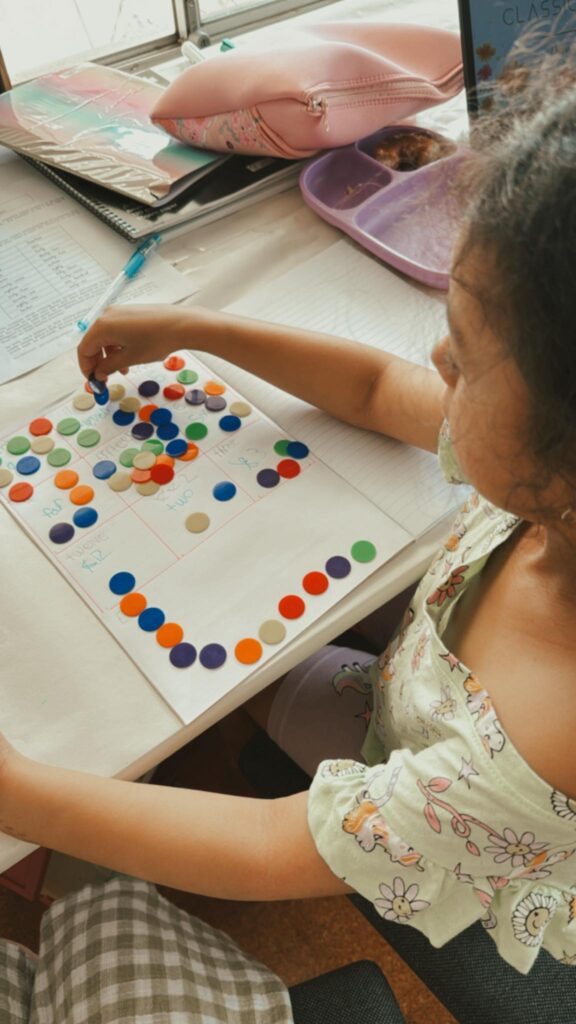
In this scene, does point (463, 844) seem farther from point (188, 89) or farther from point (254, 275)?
point (188, 89)

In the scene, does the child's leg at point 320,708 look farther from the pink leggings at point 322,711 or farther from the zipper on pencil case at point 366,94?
the zipper on pencil case at point 366,94

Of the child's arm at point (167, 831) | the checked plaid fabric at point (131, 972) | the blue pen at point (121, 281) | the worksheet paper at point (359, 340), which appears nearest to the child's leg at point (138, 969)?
the checked plaid fabric at point (131, 972)

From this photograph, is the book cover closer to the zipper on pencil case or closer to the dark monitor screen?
the zipper on pencil case

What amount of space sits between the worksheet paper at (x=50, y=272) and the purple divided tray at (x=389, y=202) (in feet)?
0.62

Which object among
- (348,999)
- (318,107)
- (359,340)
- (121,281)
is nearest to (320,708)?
(348,999)

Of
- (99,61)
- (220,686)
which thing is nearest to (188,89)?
(99,61)

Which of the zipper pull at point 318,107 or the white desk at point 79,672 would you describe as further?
the zipper pull at point 318,107

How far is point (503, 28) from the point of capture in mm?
818

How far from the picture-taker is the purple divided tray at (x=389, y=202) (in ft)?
2.77

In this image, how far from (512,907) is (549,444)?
34 centimetres

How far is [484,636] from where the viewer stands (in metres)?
0.58

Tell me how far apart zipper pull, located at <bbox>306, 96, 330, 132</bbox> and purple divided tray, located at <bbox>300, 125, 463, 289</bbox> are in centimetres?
6

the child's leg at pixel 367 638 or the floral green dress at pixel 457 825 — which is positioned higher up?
the floral green dress at pixel 457 825

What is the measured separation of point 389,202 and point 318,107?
0.12 metres
